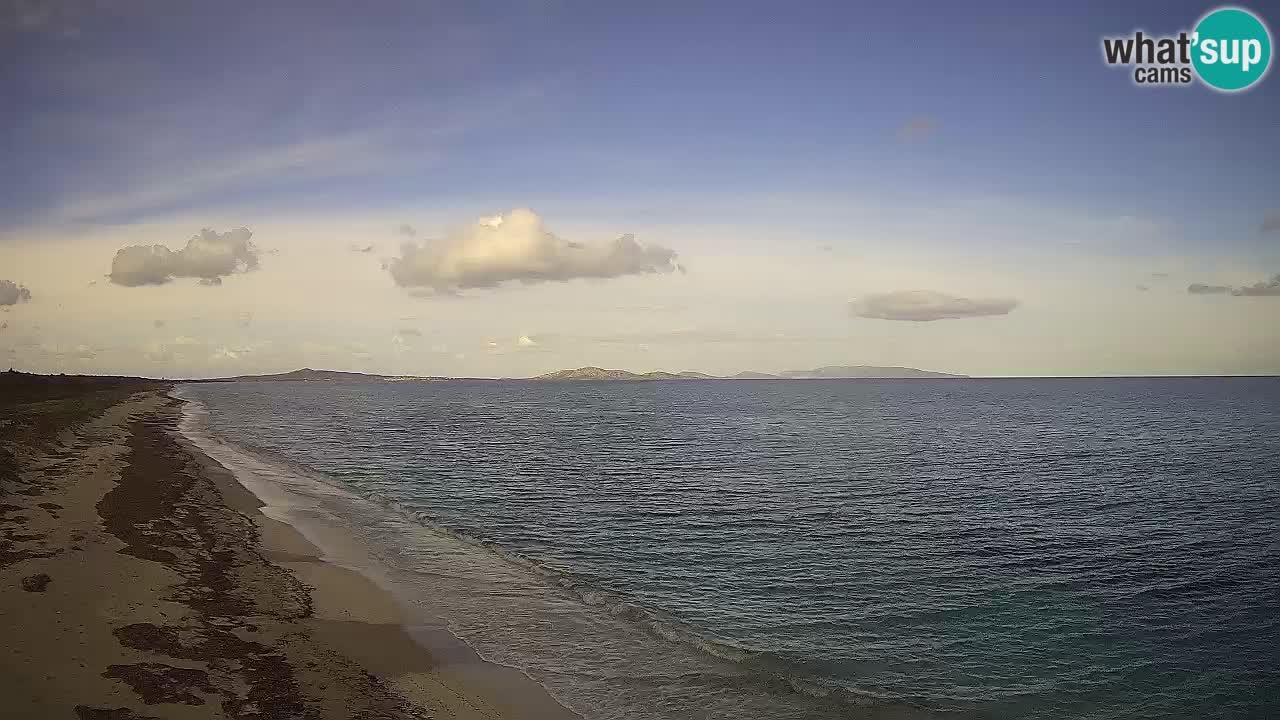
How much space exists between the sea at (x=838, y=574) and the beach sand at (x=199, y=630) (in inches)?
64.0

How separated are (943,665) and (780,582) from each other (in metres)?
6.68

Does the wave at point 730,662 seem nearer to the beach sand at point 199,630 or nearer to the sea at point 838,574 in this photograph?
the sea at point 838,574

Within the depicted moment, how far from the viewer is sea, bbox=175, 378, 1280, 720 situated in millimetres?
15508

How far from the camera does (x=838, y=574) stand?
2391 cm

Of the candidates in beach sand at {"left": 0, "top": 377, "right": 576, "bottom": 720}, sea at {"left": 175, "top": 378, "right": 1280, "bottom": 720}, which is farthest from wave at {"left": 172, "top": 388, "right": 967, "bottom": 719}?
beach sand at {"left": 0, "top": 377, "right": 576, "bottom": 720}

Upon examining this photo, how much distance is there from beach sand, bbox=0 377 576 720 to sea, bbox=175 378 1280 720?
163 centimetres

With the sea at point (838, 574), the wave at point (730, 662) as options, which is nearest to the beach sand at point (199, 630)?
the sea at point (838, 574)

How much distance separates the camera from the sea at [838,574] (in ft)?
50.9

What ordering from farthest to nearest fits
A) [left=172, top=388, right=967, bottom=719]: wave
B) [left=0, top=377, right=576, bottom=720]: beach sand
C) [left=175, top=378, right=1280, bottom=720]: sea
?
[left=175, top=378, right=1280, bottom=720]: sea → [left=172, top=388, right=967, bottom=719]: wave → [left=0, top=377, right=576, bottom=720]: beach sand

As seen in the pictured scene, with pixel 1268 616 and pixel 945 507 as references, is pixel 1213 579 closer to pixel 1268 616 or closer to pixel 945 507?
pixel 1268 616

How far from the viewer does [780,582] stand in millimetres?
22875

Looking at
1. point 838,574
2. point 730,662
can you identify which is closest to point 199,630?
point 730,662

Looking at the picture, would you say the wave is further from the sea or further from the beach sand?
the beach sand

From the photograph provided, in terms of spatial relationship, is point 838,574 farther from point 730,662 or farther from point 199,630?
point 199,630
